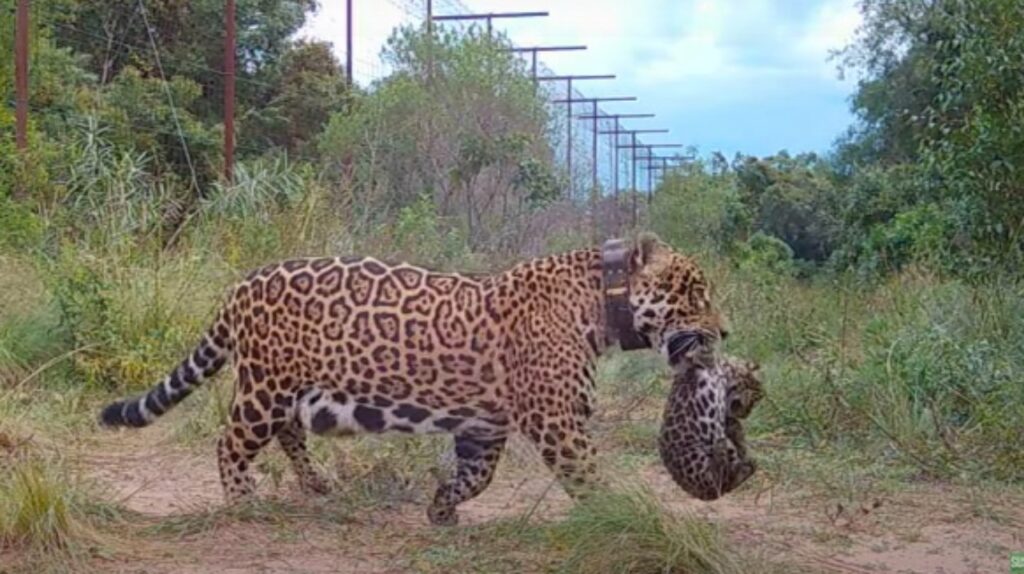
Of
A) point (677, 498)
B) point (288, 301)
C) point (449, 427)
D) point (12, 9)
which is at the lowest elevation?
point (677, 498)

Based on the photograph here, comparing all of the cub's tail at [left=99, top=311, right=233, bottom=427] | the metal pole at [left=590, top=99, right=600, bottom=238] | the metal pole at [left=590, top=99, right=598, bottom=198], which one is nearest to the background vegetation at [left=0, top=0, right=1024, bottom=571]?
the cub's tail at [left=99, top=311, right=233, bottom=427]

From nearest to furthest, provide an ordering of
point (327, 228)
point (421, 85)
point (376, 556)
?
1. point (376, 556)
2. point (327, 228)
3. point (421, 85)

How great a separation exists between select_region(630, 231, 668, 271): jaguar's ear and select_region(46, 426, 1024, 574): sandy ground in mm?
1052

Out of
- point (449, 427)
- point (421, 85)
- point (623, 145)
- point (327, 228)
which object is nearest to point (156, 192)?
point (327, 228)

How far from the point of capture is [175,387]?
21.4 feet

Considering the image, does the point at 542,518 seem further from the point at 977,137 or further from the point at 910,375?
the point at 977,137

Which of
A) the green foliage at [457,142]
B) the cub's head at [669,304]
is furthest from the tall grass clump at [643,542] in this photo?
the green foliage at [457,142]

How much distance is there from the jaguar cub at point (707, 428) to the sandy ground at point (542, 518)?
0.17 metres

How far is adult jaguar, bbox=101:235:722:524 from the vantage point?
5887 mm

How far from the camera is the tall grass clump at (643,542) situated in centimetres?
483

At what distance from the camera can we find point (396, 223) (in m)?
16.8

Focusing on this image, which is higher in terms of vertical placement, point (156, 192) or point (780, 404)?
point (156, 192)

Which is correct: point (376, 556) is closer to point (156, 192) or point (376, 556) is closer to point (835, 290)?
point (835, 290)

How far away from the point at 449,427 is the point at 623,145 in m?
54.7
